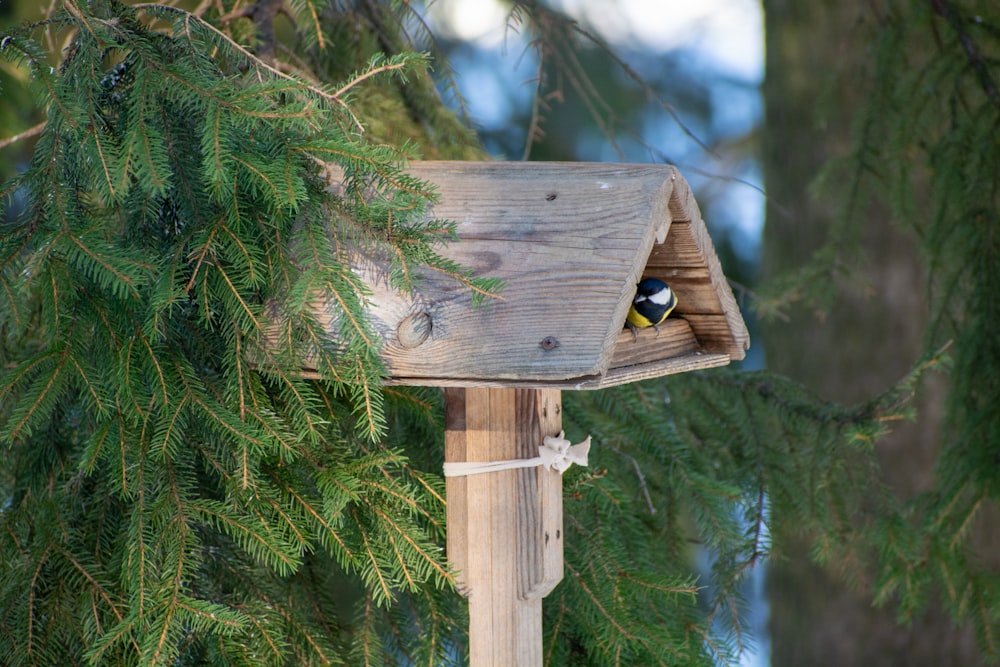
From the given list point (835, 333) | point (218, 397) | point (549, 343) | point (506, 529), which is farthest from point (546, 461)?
point (835, 333)

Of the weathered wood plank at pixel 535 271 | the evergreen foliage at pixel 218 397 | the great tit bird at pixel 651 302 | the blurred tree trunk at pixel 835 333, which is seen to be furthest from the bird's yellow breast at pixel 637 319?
the blurred tree trunk at pixel 835 333

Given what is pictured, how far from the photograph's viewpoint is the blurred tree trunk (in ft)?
12.2

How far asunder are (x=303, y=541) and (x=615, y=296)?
560 millimetres

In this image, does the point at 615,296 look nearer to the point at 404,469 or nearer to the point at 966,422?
the point at 404,469

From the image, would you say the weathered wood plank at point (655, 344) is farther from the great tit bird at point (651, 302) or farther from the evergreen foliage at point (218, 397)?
the evergreen foliage at point (218, 397)

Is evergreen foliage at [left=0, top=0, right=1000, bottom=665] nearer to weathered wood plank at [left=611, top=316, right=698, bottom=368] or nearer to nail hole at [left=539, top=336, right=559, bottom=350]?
nail hole at [left=539, top=336, right=559, bottom=350]

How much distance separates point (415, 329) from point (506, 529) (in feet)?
1.13

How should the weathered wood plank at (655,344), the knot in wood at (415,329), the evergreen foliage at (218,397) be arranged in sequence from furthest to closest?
the weathered wood plank at (655,344), the knot in wood at (415,329), the evergreen foliage at (218,397)

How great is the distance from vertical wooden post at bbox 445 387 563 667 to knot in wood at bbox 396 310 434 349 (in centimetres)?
15

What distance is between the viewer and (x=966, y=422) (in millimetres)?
2246

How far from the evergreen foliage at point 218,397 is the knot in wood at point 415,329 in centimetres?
7

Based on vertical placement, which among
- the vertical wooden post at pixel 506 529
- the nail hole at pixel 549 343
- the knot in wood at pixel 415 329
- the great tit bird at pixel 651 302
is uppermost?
the great tit bird at pixel 651 302

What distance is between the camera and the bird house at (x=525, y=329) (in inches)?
47.9

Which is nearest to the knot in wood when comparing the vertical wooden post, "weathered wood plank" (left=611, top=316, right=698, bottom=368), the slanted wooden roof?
the slanted wooden roof
